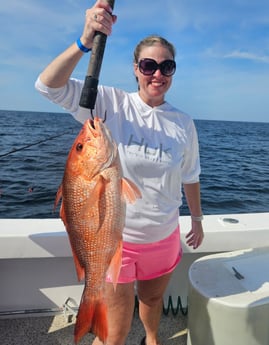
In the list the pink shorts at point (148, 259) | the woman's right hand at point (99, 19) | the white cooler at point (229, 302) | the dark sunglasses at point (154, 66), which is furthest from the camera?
the white cooler at point (229, 302)

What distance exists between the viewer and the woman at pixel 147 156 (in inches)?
74.7

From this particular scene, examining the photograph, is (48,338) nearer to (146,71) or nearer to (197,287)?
(197,287)

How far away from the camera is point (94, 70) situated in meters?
1.48

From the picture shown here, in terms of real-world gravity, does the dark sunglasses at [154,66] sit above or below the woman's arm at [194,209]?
above

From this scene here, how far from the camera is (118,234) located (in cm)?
155

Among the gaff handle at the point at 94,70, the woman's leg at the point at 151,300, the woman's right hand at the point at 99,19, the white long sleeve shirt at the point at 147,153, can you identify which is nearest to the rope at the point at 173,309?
the woman's leg at the point at 151,300

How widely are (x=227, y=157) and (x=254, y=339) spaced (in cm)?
1899

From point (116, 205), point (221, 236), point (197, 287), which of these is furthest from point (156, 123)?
point (221, 236)

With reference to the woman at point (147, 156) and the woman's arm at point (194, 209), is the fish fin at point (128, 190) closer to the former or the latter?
the woman at point (147, 156)

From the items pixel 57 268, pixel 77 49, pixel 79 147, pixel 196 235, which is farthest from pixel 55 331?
pixel 77 49

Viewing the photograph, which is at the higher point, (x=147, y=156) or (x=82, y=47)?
(x=82, y=47)

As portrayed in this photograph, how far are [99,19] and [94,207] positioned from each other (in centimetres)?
81

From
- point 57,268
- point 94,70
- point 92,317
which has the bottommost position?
point 57,268

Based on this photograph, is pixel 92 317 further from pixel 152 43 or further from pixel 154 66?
pixel 152 43
